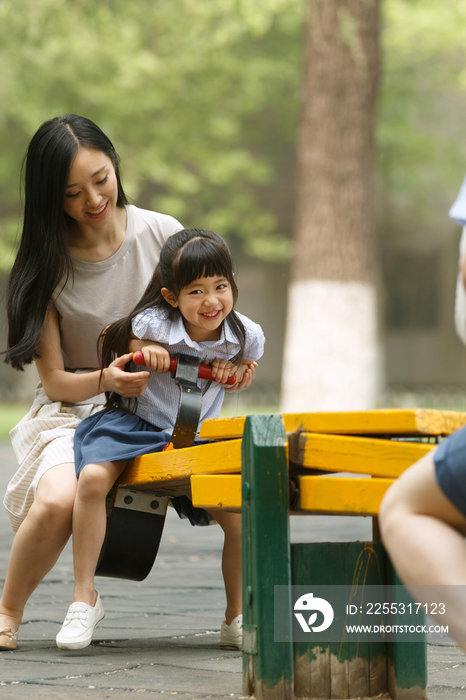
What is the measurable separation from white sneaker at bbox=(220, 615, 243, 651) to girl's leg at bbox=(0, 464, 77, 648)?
54 centimetres

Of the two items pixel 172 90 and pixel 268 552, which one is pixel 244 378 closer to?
pixel 268 552

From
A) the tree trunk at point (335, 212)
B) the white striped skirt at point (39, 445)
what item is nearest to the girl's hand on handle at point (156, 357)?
the white striped skirt at point (39, 445)

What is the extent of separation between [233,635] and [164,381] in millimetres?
762

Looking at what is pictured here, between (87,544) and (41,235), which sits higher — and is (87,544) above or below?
below

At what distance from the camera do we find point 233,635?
2.66 m

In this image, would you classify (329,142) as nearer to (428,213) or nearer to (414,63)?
(414,63)

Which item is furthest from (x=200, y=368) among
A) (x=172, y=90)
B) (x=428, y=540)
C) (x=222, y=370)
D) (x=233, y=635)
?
(x=172, y=90)

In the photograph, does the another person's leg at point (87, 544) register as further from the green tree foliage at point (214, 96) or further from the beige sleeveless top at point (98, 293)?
the green tree foliage at point (214, 96)

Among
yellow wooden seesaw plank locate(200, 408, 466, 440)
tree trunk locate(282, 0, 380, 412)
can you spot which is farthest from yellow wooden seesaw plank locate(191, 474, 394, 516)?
tree trunk locate(282, 0, 380, 412)

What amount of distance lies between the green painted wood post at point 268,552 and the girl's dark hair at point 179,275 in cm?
75

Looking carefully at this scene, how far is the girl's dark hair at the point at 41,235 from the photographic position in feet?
9.24

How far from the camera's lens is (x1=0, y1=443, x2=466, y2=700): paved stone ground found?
2160mm

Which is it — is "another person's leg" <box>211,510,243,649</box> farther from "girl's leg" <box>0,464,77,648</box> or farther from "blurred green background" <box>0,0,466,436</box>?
"blurred green background" <box>0,0,466,436</box>

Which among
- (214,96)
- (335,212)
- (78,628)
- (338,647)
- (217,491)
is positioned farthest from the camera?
(214,96)
